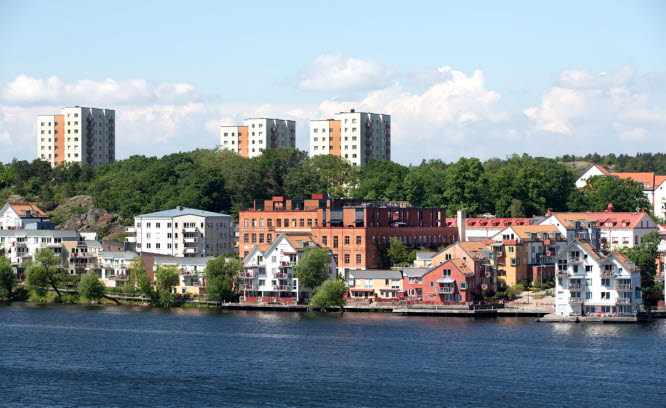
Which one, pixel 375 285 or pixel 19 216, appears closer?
pixel 375 285

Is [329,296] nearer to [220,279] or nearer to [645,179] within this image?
[220,279]

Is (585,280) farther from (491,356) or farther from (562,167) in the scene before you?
(562,167)

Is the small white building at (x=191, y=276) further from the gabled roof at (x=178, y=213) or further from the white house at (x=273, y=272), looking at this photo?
the gabled roof at (x=178, y=213)

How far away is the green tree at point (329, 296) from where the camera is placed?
99.8 metres

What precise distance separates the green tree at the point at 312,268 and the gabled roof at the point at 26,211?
53607mm

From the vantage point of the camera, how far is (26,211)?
471 ft

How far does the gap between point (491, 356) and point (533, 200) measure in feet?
236

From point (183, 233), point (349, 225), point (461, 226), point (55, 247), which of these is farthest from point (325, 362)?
point (183, 233)

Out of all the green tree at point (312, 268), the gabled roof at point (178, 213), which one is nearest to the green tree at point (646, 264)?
the green tree at point (312, 268)

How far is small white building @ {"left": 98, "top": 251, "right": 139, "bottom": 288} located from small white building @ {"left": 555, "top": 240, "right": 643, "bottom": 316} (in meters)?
47.1

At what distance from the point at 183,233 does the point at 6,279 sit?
23963mm

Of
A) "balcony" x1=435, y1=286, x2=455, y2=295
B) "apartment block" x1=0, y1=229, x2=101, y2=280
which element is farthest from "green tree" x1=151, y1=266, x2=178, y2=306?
"balcony" x1=435, y1=286, x2=455, y2=295

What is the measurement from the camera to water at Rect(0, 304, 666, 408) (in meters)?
63.3

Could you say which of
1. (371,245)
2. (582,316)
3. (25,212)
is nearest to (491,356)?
(582,316)
